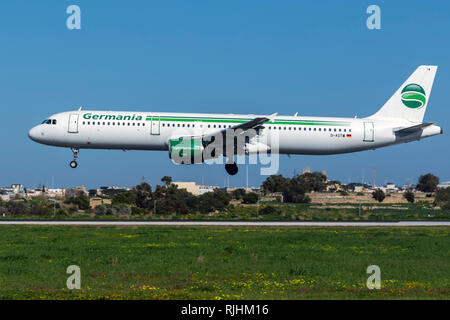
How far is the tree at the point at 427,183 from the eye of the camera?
140375mm

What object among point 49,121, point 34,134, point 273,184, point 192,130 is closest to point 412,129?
point 192,130

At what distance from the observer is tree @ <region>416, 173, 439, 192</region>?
140m

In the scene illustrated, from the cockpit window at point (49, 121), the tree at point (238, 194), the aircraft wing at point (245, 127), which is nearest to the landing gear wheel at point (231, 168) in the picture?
the aircraft wing at point (245, 127)

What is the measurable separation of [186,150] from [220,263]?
72.7 ft

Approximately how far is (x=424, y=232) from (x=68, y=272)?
2536 cm

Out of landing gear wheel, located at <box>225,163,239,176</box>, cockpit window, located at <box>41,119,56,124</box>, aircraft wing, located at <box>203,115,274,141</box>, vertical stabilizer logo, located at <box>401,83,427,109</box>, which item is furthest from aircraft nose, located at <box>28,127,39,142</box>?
vertical stabilizer logo, located at <box>401,83,427,109</box>

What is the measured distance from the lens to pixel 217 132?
48188mm

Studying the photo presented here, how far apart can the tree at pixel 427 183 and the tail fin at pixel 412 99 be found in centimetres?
8896

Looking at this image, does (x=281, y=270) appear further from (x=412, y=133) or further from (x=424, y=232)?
(x=412, y=133)

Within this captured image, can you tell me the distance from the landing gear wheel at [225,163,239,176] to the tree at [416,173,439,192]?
97.8m

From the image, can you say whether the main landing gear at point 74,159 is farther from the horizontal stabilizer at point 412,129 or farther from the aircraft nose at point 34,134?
the horizontal stabilizer at point 412,129

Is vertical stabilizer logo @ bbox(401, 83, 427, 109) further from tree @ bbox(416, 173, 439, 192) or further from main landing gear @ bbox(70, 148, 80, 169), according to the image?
tree @ bbox(416, 173, 439, 192)

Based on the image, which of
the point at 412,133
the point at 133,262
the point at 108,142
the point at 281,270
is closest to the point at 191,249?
the point at 133,262
